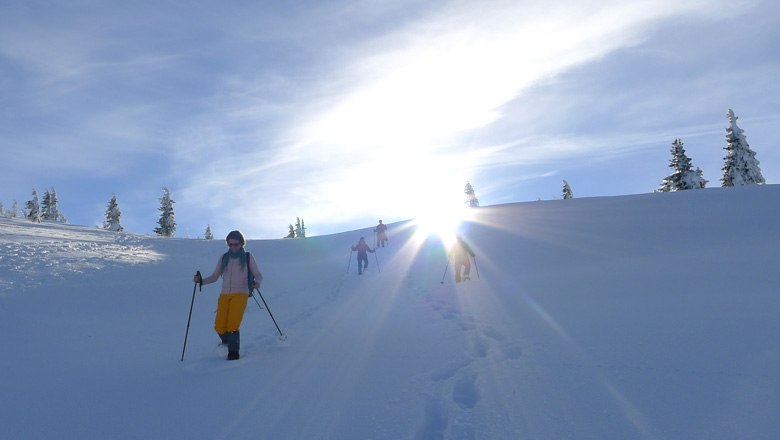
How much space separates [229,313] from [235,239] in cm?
124

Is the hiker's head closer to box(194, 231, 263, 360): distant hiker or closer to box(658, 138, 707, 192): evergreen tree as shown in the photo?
box(194, 231, 263, 360): distant hiker

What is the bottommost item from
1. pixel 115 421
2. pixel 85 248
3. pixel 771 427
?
pixel 771 427

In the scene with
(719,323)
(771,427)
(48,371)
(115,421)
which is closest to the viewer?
(771,427)

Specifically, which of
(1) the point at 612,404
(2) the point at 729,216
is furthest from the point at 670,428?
(2) the point at 729,216

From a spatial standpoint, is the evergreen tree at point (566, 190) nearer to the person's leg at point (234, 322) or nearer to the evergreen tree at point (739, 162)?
the evergreen tree at point (739, 162)

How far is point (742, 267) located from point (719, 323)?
196 inches

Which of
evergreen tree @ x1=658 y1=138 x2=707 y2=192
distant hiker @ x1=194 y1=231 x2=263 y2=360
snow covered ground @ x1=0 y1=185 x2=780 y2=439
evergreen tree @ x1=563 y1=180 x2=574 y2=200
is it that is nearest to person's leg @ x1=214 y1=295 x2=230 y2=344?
distant hiker @ x1=194 y1=231 x2=263 y2=360

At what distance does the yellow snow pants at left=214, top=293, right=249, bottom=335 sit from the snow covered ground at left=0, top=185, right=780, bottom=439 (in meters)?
0.41

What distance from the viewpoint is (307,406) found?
4.56m

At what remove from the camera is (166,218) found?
68.4 metres

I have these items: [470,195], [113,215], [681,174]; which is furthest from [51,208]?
[681,174]

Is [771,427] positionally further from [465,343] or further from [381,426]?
[465,343]

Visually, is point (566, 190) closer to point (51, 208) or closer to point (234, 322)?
point (234, 322)

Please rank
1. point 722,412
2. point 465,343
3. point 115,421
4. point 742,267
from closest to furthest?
point 722,412 → point 115,421 → point 465,343 → point 742,267
